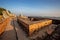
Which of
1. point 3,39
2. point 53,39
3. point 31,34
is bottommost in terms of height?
point 3,39

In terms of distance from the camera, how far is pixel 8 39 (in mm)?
4500

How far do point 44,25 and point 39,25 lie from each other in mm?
384

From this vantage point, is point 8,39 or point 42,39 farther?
point 8,39

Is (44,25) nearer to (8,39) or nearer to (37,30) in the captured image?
(37,30)

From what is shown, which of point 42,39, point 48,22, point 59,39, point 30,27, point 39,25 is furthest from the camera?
point 48,22

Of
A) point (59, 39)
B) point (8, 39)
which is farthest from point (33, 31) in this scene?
point (59, 39)

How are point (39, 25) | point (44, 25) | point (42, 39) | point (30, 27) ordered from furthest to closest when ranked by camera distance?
point (44, 25)
point (39, 25)
point (30, 27)
point (42, 39)

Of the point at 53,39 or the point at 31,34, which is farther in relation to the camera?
the point at 31,34

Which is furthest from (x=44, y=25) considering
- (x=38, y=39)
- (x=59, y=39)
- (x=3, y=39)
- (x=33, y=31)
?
(x=59, y=39)

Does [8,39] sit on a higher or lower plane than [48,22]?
lower

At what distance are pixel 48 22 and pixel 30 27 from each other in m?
1.39

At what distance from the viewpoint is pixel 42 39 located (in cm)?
307

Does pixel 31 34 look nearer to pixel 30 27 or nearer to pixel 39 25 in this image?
pixel 30 27

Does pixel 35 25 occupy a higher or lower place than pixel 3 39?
higher
